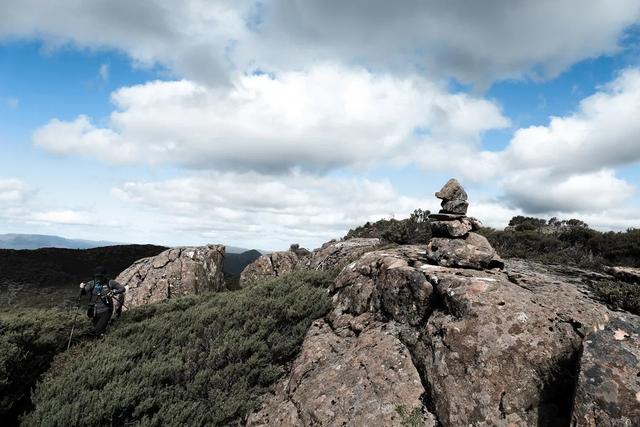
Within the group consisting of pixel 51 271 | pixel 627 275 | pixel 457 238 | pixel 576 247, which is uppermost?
pixel 576 247

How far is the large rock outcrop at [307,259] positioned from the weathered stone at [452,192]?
429 centimetres

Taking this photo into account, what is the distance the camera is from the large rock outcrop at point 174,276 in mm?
19938

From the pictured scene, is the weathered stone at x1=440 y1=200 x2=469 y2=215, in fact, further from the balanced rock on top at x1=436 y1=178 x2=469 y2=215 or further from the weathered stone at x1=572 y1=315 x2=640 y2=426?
the weathered stone at x1=572 y1=315 x2=640 y2=426

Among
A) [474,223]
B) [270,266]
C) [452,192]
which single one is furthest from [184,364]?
[270,266]

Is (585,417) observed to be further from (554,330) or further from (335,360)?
(335,360)

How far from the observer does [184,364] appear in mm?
8734

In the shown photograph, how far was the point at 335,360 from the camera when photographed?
8.59 m

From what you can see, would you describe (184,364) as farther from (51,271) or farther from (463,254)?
(51,271)

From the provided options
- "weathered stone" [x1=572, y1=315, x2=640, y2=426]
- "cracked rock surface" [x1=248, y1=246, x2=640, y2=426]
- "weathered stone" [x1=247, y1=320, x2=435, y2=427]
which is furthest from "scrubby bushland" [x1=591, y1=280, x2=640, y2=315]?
"weathered stone" [x1=247, y1=320, x2=435, y2=427]

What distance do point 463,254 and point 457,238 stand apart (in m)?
1.06

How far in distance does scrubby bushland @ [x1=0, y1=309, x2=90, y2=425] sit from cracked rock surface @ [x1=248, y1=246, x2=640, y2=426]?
16.0 feet

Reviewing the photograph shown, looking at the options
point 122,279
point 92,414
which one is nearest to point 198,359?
point 92,414

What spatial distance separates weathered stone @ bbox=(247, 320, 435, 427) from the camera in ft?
22.6

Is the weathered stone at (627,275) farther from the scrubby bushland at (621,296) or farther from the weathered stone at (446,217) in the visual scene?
the weathered stone at (446,217)
